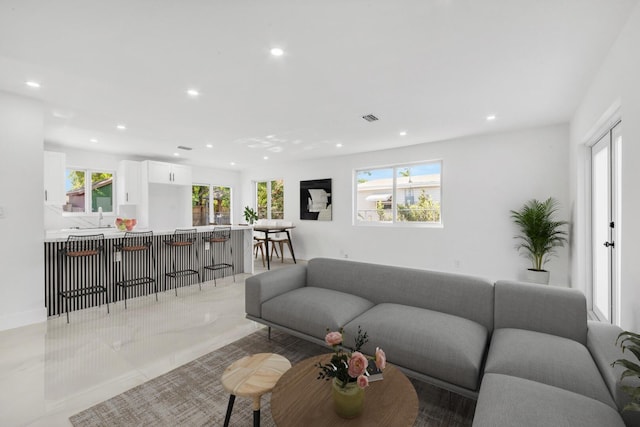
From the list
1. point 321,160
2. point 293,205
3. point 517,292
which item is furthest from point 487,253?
point 293,205

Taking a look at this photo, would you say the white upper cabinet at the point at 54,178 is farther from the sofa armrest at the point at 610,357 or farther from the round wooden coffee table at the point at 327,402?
the sofa armrest at the point at 610,357

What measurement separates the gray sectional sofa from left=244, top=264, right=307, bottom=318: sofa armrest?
0.01 metres

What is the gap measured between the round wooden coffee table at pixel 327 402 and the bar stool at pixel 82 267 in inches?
136

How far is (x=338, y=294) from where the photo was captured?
2.81 m

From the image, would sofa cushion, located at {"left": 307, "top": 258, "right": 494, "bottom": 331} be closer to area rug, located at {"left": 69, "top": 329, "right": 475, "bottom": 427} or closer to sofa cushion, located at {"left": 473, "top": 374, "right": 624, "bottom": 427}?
area rug, located at {"left": 69, "top": 329, "right": 475, "bottom": 427}

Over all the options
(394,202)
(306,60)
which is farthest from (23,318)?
(394,202)

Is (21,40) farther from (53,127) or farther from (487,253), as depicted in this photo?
(487,253)

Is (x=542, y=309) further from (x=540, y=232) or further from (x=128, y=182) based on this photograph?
(x=128, y=182)

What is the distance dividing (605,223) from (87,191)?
8.50 m

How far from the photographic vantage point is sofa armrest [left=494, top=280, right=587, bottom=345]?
1962mm

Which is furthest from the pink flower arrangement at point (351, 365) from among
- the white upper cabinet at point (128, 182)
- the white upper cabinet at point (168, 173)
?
the white upper cabinet at point (128, 182)

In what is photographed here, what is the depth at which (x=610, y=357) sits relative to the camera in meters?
1.53

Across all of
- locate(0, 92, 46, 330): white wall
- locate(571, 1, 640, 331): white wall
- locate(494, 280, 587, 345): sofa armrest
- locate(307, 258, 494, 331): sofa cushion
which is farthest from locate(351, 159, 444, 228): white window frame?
locate(0, 92, 46, 330): white wall

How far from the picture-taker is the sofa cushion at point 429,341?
5.63ft
